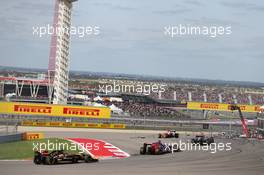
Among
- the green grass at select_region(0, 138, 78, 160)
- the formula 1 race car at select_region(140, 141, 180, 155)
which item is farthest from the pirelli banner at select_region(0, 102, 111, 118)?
the formula 1 race car at select_region(140, 141, 180, 155)

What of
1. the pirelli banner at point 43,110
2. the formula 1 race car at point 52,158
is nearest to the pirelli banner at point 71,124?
the pirelli banner at point 43,110

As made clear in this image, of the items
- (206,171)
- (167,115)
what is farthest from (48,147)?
(167,115)

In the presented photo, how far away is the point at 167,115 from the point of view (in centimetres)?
6975

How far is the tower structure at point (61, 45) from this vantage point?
52.3 meters

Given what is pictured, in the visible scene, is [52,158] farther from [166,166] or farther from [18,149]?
[18,149]

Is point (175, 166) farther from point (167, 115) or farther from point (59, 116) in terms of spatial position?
point (167, 115)

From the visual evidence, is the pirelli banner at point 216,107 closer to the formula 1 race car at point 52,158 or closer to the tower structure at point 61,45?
the tower structure at point 61,45

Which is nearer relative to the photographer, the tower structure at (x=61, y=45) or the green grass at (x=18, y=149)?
the green grass at (x=18, y=149)

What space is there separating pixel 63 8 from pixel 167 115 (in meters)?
24.7

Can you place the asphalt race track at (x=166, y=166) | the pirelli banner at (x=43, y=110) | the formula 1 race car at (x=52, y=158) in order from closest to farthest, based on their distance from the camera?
the asphalt race track at (x=166, y=166), the formula 1 race car at (x=52, y=158), the pirelli banner at (x=43, y=110)

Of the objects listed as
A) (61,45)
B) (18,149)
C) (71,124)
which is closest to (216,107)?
(61,45)

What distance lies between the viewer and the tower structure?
172 feet

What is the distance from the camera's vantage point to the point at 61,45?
53.0 meters

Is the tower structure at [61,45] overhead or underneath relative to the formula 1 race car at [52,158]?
overhead
